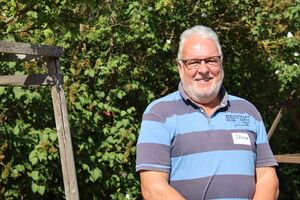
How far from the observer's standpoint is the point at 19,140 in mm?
4602

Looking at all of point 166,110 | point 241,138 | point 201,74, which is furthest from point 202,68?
point 241,138

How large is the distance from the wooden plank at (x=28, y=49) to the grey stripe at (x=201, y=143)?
4.69 ft

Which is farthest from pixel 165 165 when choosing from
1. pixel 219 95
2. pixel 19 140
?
pixel 19 140

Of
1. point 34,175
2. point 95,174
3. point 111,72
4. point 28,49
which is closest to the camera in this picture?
point 28,49

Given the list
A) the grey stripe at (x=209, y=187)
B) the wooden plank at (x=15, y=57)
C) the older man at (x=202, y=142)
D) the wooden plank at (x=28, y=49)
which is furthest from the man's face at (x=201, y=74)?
the wooden plank at (x=15, y=57)

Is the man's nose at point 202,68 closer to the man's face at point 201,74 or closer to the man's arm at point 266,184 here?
the man's face at point 201,74

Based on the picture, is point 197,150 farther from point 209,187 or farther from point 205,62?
point 205,62

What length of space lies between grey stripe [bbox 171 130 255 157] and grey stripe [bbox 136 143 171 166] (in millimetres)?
42

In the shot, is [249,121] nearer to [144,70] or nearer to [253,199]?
[253,199]

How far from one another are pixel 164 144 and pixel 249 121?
0.43 metres

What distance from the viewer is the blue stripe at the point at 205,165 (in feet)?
8.36

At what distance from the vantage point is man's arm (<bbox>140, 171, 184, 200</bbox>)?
248 centimetres

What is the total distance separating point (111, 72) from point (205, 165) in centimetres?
303

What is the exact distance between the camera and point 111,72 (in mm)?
5484
